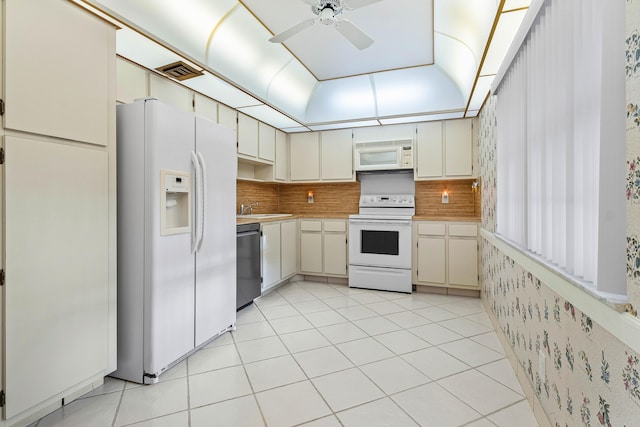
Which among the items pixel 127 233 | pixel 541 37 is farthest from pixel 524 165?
pixel 127 233

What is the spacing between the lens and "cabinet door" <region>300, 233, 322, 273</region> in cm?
462

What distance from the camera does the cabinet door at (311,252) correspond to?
4625 mm

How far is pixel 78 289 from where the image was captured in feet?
5.66

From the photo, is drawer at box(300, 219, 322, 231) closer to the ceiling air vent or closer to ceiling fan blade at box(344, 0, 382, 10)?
the ceiling air vent

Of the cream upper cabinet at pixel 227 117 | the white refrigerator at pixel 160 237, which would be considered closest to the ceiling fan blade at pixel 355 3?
the white refrigerator at pixel 160 237

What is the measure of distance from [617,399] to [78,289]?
7.72ft

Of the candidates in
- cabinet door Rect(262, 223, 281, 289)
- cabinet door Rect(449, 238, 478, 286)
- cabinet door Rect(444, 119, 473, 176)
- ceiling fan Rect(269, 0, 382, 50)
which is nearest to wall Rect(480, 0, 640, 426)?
ceiling fan Rect(269, 0, 382, 50)

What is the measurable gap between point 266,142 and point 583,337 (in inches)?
154

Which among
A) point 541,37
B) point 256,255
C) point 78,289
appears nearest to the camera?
point 541,37

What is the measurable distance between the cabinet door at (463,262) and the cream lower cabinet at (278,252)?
2146 mm

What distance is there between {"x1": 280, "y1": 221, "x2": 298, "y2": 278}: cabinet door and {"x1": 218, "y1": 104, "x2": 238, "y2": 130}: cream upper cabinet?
145cm

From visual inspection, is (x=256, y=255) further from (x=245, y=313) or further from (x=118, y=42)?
(x=118, y=42)

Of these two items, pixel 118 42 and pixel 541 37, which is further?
pixel 118 42

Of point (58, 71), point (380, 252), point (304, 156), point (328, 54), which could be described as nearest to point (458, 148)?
point (380, 252)
